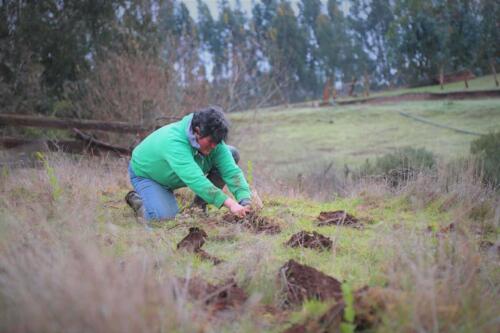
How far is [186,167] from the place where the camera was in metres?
4.69

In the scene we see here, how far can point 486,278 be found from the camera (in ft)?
10.1

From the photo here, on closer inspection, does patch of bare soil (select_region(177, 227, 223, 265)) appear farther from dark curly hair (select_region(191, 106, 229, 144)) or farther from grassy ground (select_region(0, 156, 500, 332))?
dark curly hair (select_region(191, 106, 229, 144))

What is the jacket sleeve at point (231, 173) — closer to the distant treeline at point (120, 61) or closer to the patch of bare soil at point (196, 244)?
the patch of bare soil at point (196, 244)

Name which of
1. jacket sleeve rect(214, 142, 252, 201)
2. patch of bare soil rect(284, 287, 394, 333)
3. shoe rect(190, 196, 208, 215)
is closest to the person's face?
jacket sleeve rect(214, 142, 252, 201)

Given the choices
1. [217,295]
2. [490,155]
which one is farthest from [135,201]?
[490,155]

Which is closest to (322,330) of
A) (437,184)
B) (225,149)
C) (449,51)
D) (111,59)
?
(225,149)

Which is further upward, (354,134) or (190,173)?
(190,173)

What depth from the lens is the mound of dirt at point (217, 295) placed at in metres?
2.65

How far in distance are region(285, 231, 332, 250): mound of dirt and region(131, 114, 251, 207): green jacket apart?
0.80 m

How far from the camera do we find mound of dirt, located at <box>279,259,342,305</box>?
9.11 feet

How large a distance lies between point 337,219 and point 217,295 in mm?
2538

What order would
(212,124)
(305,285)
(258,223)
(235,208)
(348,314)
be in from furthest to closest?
(258,223), (212,124), (235,208), (305,285), (348,314)

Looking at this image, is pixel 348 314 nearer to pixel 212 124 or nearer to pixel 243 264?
pixel 243 264

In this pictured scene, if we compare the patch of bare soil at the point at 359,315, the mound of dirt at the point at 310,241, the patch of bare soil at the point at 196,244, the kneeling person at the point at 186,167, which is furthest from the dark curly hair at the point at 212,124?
the patch of bare soil at the point at 359,315
